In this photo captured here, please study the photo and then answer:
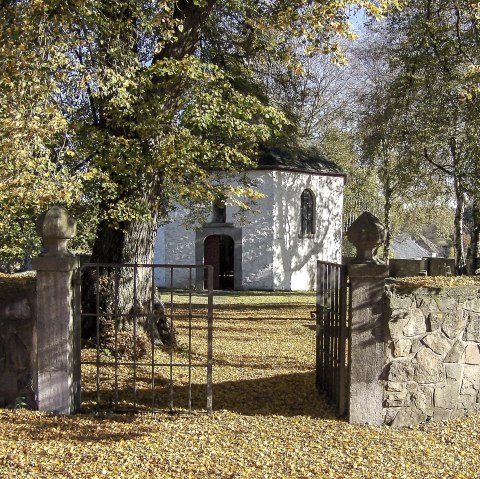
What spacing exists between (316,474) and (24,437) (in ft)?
8.82

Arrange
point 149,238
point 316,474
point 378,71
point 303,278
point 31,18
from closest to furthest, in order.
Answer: point 316,474 → point 31,18 → point 149,238 → point 378,71 → point 303,278

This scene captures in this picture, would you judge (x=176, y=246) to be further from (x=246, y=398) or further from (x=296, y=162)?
(x=246, y=398)

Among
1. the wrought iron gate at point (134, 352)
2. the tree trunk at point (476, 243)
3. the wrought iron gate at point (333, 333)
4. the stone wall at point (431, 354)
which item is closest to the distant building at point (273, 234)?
the tree trunk at point (476, 243)

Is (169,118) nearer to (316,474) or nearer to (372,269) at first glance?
(372,269)

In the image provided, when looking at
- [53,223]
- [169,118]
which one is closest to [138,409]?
[53,223]

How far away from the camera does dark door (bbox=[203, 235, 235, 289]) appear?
90.8 feet

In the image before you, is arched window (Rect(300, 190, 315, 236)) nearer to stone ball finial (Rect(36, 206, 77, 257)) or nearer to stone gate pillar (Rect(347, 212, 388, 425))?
stone gate pillar (Rect(347, 212, 388, 425))

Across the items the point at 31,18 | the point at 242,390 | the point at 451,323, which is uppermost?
the point at 31,18

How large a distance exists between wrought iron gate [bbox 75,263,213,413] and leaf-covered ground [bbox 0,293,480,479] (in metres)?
0.48

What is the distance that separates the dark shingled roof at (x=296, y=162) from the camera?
26.5m

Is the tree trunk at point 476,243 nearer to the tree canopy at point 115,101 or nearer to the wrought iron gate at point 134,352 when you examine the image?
the wrought iron gate at point 134,352

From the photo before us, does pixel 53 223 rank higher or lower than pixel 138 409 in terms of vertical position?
higher

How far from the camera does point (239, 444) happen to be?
555cm

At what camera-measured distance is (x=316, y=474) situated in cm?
488
